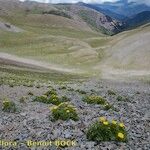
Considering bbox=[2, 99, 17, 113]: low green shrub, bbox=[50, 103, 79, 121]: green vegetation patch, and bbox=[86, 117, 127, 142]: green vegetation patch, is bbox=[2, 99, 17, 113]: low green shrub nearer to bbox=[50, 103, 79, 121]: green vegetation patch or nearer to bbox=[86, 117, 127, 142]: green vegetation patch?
bbox=[50, 103, 79, 121]: green vegetation patch

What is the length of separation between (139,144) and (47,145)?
335 centimetres

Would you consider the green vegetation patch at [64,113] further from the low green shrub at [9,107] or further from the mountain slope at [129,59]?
the mountain slope at [129,59]

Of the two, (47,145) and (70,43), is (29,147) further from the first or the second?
(70,43)

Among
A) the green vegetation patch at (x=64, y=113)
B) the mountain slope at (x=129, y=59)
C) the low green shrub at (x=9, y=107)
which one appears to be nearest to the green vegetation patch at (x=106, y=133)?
the green vegetation patch at (x=64, y=113)

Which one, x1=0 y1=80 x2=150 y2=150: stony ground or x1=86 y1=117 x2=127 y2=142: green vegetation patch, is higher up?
x1=86 y1=117 x2=127 y2=142: green vegetation patch

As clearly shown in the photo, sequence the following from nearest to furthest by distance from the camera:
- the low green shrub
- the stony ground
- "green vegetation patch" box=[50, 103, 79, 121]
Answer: the stony ground, "green vegetation patch" box=[50, 103, 79, 121], the low green shrub

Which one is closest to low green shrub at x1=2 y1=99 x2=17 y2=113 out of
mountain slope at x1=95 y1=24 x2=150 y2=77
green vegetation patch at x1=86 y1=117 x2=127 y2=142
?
green vegetation patch at x1=86 y1=117 x2=127 y2=142

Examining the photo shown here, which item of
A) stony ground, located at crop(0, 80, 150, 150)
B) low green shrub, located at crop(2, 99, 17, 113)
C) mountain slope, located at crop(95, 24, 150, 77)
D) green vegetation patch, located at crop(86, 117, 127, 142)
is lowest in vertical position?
mountain slope, located at crop(95, 24, 150, 77)

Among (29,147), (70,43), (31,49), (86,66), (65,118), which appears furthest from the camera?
(70,43)

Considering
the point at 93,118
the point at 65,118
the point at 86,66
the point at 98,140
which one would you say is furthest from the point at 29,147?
the point at 86,66

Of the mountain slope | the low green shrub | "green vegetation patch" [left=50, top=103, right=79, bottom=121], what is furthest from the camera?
the mountain slope

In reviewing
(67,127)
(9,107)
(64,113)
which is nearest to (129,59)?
(9,107)

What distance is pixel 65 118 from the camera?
1858 centimetres

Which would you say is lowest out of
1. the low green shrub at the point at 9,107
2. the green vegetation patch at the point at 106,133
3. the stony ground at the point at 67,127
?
the low green shrub at the point at 9,107
